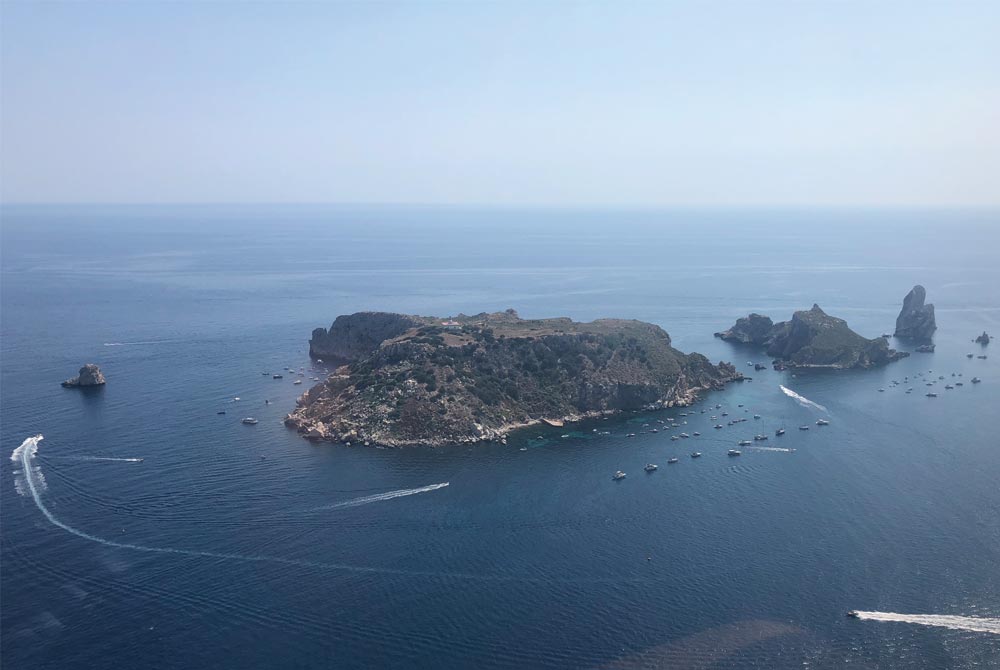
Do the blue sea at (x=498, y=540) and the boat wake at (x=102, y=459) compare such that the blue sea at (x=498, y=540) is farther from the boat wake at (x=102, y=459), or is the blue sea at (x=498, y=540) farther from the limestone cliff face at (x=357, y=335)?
the limestone cliff face at (x=357, y=335)

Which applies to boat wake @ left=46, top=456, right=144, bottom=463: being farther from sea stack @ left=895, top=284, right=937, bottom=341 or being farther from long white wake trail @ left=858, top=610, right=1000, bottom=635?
sea stack @ left=895, top=284, right=937, bottom=341

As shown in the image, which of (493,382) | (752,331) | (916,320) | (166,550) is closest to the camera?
(166,550)

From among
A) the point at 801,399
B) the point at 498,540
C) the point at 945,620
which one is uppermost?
the point at 801,399

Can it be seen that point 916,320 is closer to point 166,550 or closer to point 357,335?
point 357,335

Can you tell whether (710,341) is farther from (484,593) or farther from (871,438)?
(484,593)

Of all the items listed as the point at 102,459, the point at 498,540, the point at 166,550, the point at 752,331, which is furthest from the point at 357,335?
the point at 752,331

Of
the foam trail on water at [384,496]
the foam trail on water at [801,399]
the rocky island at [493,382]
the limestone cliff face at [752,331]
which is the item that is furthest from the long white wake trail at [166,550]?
the limestone cliff face at [752,331]
